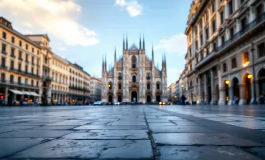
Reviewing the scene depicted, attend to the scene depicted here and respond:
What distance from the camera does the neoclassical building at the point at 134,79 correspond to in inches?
2298

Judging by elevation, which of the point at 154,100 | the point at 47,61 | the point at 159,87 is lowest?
the point at 154,100

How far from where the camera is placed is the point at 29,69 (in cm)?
3878

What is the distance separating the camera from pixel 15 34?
33.9m

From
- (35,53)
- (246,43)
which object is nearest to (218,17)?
(246,43)

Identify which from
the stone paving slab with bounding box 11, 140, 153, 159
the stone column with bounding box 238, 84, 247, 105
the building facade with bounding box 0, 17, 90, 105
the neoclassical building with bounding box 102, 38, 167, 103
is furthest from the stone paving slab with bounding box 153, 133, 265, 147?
the neoclassical building with bounding box 102, 38, 167, 103

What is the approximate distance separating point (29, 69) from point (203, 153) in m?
43.2

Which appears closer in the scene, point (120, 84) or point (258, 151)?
point (258, 151)

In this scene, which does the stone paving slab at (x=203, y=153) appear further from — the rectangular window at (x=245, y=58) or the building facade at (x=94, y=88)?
the building facade at (x=94, y=88)

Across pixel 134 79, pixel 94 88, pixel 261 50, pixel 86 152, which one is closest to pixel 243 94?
pixel 261 50

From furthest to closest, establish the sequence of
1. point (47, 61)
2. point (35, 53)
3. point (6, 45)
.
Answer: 1. point (47, 61)
2. point (35, 53)
3. point (6, 45)

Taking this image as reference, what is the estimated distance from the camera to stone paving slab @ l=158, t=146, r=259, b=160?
4.02ft

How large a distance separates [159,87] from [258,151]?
58891 millimetres

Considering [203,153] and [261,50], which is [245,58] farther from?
[203,153]

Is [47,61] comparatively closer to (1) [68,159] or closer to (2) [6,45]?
(2) [6,45]
